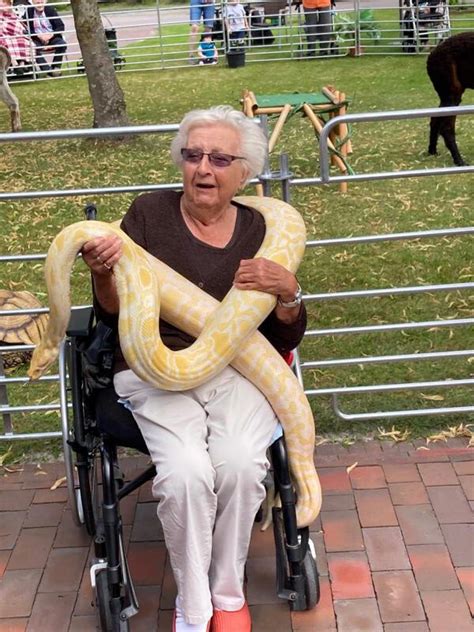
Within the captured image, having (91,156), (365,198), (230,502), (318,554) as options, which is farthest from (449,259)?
(91,156)

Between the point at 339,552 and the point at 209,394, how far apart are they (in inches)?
36.1

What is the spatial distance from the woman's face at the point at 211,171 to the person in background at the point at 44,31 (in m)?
17.3

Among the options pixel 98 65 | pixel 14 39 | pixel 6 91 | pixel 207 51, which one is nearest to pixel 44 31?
pixel 14 39

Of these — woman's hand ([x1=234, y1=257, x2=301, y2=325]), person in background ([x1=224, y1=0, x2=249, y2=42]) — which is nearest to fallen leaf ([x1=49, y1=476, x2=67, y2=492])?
woman's hand ([x1=234, y1=257, x2=301, y2=325])

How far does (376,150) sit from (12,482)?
23.3 ft

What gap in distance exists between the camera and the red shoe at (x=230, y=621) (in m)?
2.73

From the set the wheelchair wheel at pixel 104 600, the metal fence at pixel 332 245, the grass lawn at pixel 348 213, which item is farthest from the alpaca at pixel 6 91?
the wheelchair wheel at pixel 104 600

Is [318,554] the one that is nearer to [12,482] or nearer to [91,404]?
[91,404]

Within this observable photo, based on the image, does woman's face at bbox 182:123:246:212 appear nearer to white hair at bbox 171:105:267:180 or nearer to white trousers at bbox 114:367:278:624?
white hair at bbox 171:105:267:180

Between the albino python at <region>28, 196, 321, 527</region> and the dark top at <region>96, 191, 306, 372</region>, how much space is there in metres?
0.05

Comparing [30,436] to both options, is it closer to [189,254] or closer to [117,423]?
[117,423]

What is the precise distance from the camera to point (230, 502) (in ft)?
8.70

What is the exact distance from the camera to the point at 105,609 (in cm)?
275

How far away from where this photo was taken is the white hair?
293cm
